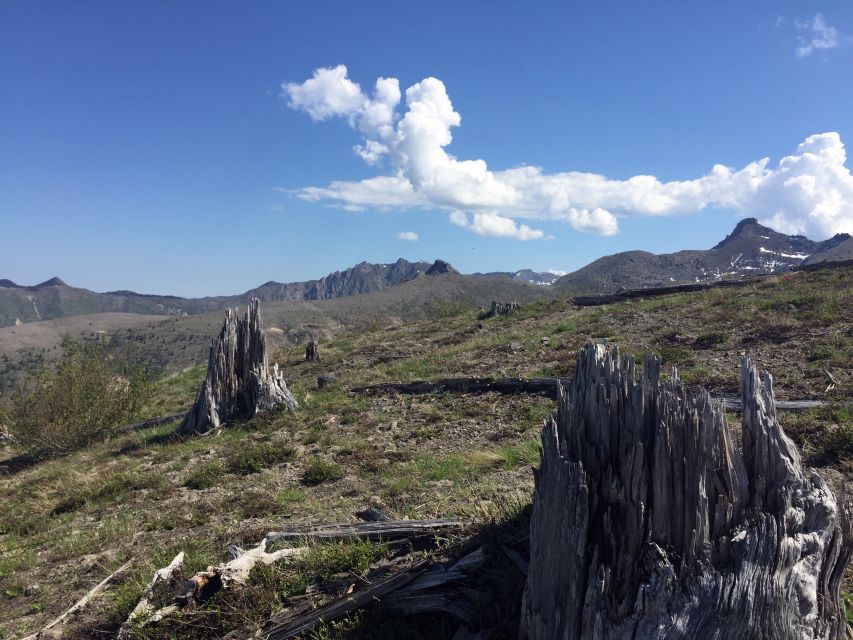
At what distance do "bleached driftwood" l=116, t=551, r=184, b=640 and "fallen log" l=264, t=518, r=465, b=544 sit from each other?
118 centimetres

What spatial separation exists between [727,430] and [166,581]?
6.54 meters

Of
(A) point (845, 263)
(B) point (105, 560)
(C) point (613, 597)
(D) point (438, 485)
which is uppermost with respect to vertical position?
(A) point (845, 263)

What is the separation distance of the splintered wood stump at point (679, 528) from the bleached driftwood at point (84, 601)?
5775mm

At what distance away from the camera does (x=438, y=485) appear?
885cm

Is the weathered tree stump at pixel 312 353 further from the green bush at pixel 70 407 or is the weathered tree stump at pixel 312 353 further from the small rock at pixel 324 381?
the green bush at pixel 70 407

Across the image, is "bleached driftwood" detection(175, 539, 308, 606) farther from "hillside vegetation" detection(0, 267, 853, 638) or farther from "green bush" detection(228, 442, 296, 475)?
"green bush" detection(228, 442, 296, 475)

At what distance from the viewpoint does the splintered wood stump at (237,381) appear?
1491 cm

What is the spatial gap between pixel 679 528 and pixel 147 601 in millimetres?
5910

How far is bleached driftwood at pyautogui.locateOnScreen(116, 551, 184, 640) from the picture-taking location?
5312mm

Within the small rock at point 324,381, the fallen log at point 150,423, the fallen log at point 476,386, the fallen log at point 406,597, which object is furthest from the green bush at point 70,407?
the fallen log at point 406,597

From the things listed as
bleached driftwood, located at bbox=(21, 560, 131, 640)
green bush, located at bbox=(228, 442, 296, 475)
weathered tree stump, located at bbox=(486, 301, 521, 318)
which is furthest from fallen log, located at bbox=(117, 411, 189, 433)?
weathered tree stump, located at bbox=(486, 301, 521, 318)

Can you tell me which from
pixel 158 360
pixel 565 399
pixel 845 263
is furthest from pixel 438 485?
pixel 158 360

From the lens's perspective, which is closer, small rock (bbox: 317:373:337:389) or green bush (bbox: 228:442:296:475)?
green bush (bbox: 228:442:296:475)

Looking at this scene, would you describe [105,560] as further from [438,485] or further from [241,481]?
[438,485]
